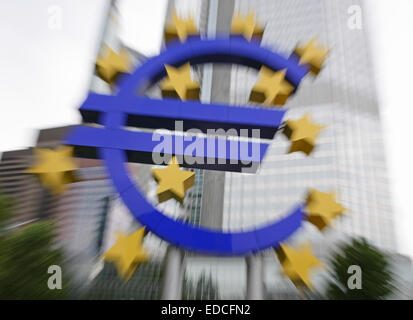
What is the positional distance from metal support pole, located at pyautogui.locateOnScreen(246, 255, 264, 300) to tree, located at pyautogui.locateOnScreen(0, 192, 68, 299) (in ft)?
36.5

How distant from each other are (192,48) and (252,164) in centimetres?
348

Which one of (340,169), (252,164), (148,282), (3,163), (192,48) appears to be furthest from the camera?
(3,163)

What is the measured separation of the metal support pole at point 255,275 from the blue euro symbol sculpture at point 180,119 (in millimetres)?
450

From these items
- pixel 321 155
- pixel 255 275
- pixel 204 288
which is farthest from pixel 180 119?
pixel 321 155

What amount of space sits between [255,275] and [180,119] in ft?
12.4

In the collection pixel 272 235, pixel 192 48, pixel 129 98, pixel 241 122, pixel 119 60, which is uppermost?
pixel 192 48

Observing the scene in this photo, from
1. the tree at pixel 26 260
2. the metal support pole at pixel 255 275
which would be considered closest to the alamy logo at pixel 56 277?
the metal support pole at pixel 255 275

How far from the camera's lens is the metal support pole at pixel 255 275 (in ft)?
21.1

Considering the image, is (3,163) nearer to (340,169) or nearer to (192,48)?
(340,169)

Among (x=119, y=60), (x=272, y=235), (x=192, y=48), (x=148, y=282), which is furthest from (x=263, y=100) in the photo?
(x=148, y=282)

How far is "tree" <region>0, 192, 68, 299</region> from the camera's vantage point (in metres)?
13.3

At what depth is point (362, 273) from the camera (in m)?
14.3

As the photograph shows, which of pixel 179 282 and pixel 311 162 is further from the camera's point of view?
pixel 311 162

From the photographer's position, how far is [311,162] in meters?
50.8
